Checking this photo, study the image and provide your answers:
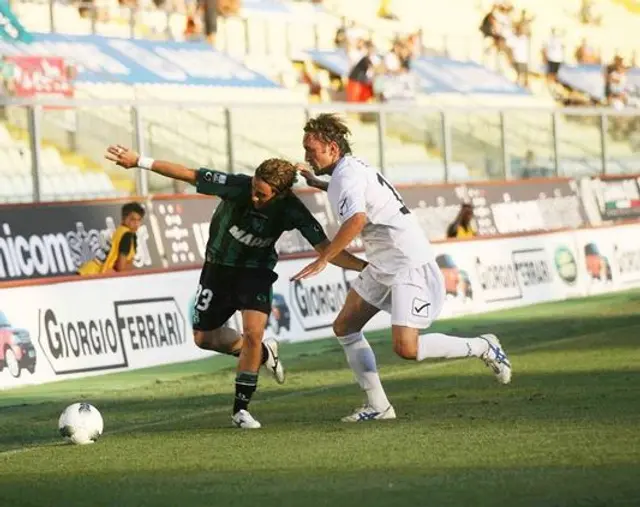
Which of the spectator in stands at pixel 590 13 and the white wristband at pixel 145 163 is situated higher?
the spectator in stands at pixel 590 13

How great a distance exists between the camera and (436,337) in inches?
520

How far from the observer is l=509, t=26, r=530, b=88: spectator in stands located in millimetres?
43375

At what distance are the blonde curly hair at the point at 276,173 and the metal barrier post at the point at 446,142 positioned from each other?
16.0 meters

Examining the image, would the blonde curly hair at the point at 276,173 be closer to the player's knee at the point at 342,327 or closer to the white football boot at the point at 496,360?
the player's knee at the point at 342,327

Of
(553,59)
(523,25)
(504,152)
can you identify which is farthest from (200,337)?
(553,59)

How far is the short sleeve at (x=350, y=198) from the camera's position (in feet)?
40.3

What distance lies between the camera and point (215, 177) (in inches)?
502

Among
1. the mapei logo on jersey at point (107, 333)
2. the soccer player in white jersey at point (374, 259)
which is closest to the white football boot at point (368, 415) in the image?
the soccer player in white jersey at point (374, 259)

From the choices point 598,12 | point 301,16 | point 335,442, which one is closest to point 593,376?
point 335,442

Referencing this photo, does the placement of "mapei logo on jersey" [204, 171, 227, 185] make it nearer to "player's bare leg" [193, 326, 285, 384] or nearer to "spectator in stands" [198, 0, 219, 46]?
"player's bare leg" [193, 326, 285, 384]

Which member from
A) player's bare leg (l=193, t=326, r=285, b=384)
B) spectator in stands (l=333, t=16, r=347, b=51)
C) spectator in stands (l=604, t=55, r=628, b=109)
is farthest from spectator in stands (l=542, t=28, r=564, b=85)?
player's bare leg (l=193, t=326, r=285, b=384)

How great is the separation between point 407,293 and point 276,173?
1224 mm

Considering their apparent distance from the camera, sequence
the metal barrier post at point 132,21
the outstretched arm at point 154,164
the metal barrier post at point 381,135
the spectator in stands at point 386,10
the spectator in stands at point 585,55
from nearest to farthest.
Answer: the outstretched arm at point 154,164, the metal barrier post at point 381,135, the metal barrier post at point 132,21, the spectator in stands at point 386,10, the spectator in stands at point 585,55

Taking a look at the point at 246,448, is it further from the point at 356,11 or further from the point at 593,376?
the point at 356,11
